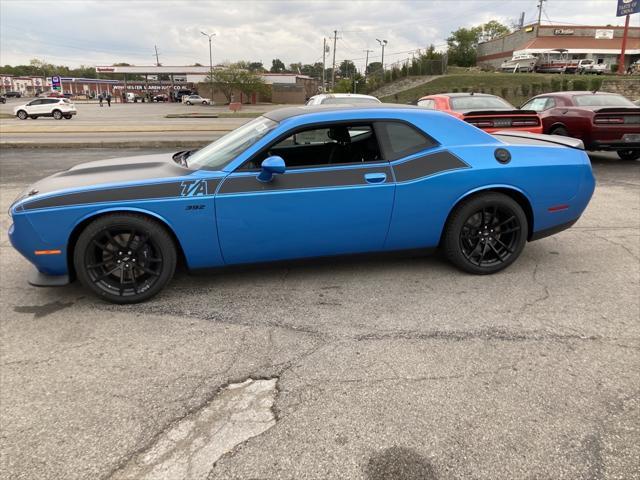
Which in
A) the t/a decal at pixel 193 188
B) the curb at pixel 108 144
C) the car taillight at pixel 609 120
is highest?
the car taillight at pixel 609 120

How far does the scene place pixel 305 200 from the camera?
3658 millimetres

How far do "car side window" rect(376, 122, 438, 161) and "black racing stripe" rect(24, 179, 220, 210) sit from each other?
138 centimetres

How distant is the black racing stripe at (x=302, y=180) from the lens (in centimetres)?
360

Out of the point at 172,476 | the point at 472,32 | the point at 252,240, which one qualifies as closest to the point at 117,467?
the point at 172,476

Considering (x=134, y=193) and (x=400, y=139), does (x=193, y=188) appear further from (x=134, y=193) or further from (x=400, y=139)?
(x=400, y=139)

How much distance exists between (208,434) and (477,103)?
926 cm

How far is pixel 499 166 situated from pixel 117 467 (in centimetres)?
348

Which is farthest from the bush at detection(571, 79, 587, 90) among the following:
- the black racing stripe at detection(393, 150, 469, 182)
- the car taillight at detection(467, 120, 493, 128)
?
the black racing stripe at detection(393, 150, 469, 182)

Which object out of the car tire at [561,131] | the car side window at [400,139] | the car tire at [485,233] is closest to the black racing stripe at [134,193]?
the car side window at [400,139]

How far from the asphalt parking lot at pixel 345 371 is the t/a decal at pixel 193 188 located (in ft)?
2.15

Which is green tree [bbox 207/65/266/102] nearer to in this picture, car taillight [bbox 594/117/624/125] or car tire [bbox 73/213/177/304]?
car taillight [bbox 594/117/624/125]

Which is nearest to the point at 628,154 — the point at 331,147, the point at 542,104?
the point at 542,104

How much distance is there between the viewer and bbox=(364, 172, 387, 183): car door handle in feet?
12.4

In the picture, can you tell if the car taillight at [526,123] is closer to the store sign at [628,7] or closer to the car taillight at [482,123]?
the car taillight at [482,123]
